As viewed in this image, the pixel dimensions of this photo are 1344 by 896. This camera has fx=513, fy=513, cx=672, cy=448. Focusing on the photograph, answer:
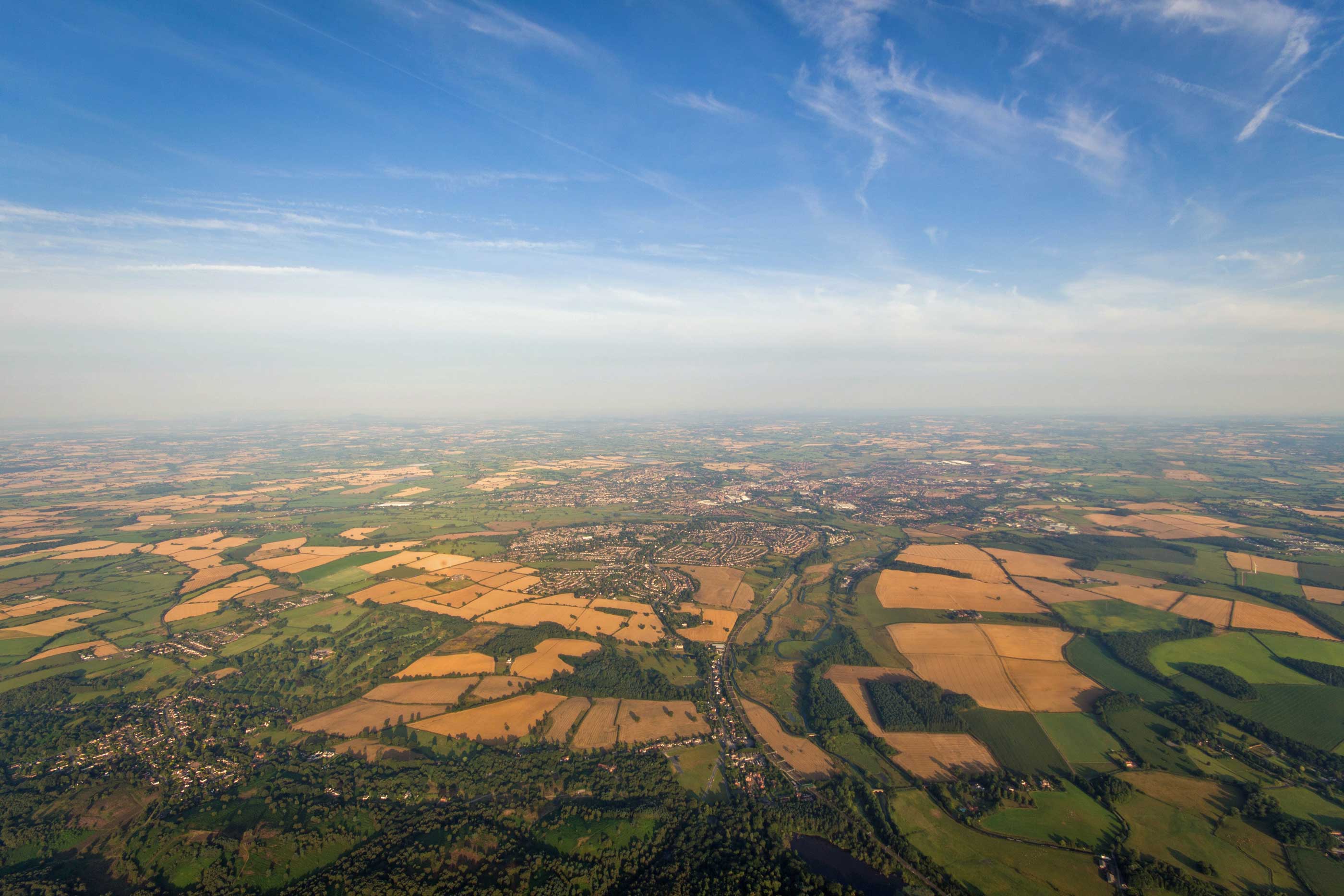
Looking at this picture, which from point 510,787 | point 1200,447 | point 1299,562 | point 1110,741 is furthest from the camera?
point 1200,447

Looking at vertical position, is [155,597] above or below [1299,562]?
below

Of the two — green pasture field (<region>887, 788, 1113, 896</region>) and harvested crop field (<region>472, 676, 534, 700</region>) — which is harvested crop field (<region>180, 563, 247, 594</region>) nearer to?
harvested crop field (<region>472, 676, 534, 700</region>)

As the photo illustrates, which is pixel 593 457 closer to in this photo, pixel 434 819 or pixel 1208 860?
pixel 434 819

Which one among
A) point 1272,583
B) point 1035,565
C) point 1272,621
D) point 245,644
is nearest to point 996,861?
point 1272,621

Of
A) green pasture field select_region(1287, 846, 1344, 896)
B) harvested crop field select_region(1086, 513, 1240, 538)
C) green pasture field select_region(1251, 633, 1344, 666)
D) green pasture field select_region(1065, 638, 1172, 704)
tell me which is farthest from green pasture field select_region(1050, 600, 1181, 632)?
harvested crop field select_region(1086, 513, 1240, 538)

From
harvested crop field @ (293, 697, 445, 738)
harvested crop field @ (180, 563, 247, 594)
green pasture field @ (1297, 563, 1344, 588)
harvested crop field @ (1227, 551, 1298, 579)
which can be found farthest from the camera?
harvested crop field @ (1227, 551, 1298, 579)

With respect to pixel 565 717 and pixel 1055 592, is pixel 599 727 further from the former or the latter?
pixel 1055 592

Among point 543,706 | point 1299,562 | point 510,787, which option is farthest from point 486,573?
point 1299,562

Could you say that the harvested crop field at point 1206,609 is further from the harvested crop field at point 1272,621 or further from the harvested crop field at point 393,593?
the harvested crop field at point 393,593
